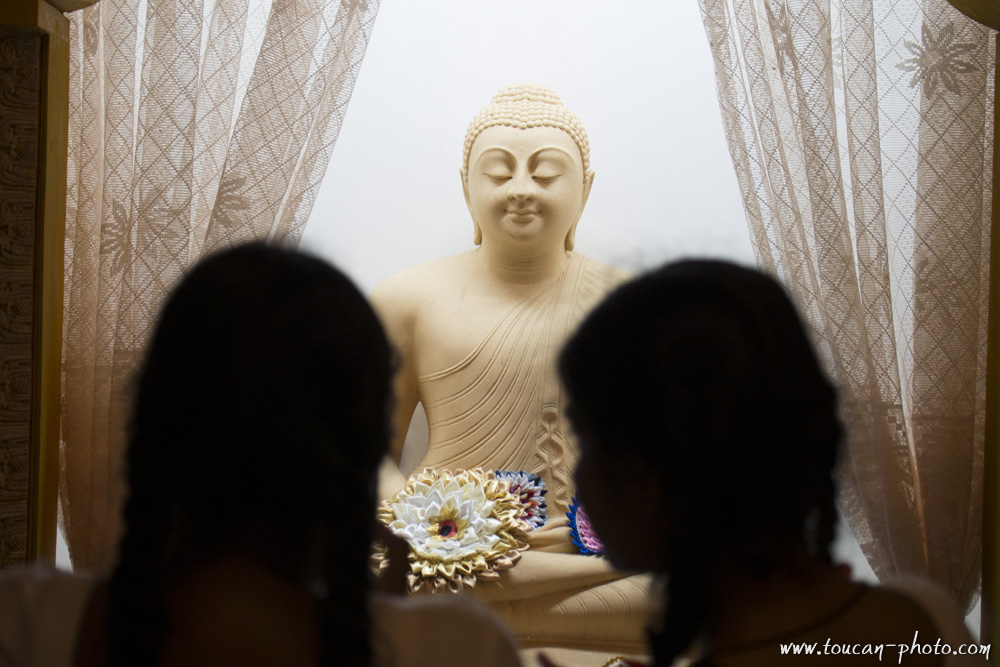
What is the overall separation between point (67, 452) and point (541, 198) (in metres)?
1.22

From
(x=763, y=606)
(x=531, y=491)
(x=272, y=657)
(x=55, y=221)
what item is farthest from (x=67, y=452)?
(x=763, y=606)

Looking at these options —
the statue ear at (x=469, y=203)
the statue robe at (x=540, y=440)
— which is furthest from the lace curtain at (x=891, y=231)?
the statue ear at (x=469, y=203)

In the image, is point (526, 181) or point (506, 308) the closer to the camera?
point (526, 181)

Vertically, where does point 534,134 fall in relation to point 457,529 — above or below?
above

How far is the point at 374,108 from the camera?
277 centimetres

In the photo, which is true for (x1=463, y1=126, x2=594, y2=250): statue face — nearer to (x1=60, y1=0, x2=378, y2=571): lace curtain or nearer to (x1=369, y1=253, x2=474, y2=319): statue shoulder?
(x1=369, y1=253, x2=474, y2=319): statue shoulder

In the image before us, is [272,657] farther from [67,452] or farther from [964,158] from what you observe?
[964,158]

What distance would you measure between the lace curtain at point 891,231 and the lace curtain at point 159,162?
0.85 metres

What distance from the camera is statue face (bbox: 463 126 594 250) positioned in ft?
7.36

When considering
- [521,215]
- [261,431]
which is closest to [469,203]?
[521,215]

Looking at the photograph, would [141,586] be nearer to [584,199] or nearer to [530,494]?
[530,494]

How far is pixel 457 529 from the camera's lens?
1820 mm

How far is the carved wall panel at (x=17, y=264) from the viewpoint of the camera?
1.59 meters

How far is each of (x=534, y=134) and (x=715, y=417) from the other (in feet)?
5.11
